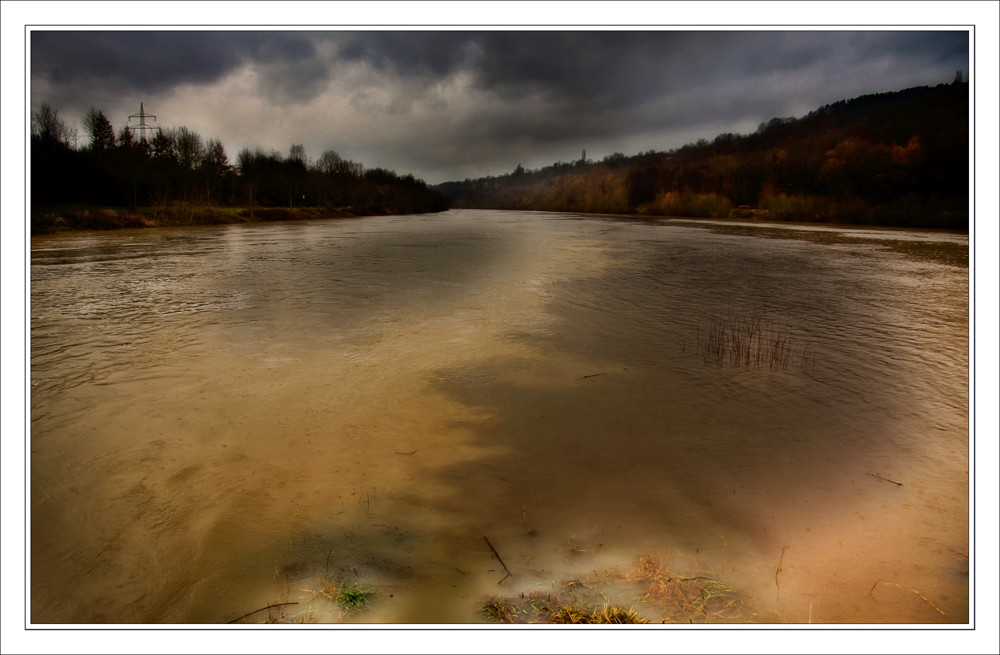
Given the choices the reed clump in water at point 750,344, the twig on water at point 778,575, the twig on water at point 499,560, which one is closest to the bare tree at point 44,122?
the twig on water at point 499,560

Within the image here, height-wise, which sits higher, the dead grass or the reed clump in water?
the reed clump in water

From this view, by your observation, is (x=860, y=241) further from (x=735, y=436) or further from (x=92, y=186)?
(x=92, y=186)

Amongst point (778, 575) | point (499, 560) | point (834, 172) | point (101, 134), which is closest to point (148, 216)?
point (101, 134)

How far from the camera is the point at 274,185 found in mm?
50656

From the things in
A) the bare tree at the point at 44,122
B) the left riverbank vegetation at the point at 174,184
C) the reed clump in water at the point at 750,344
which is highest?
the left riverbank vegetation at the point at 174,184

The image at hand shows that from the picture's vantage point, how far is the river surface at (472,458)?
2.68 meters

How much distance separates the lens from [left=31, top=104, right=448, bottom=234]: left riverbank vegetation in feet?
79.9

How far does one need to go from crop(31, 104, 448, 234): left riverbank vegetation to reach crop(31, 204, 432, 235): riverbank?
0.05 metres

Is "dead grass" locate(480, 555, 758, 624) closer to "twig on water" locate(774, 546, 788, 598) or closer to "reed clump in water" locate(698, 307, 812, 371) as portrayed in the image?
"twig on water" locate(774, 546, 788, 598)

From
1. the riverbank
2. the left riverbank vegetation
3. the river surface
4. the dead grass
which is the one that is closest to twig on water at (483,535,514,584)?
the river surface

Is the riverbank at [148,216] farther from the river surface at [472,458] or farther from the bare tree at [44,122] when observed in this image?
the river surface at [472,458]

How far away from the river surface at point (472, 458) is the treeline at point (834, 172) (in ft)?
10.2

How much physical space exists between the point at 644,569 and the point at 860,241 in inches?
1109

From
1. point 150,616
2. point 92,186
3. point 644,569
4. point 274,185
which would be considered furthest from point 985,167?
point 274,185
